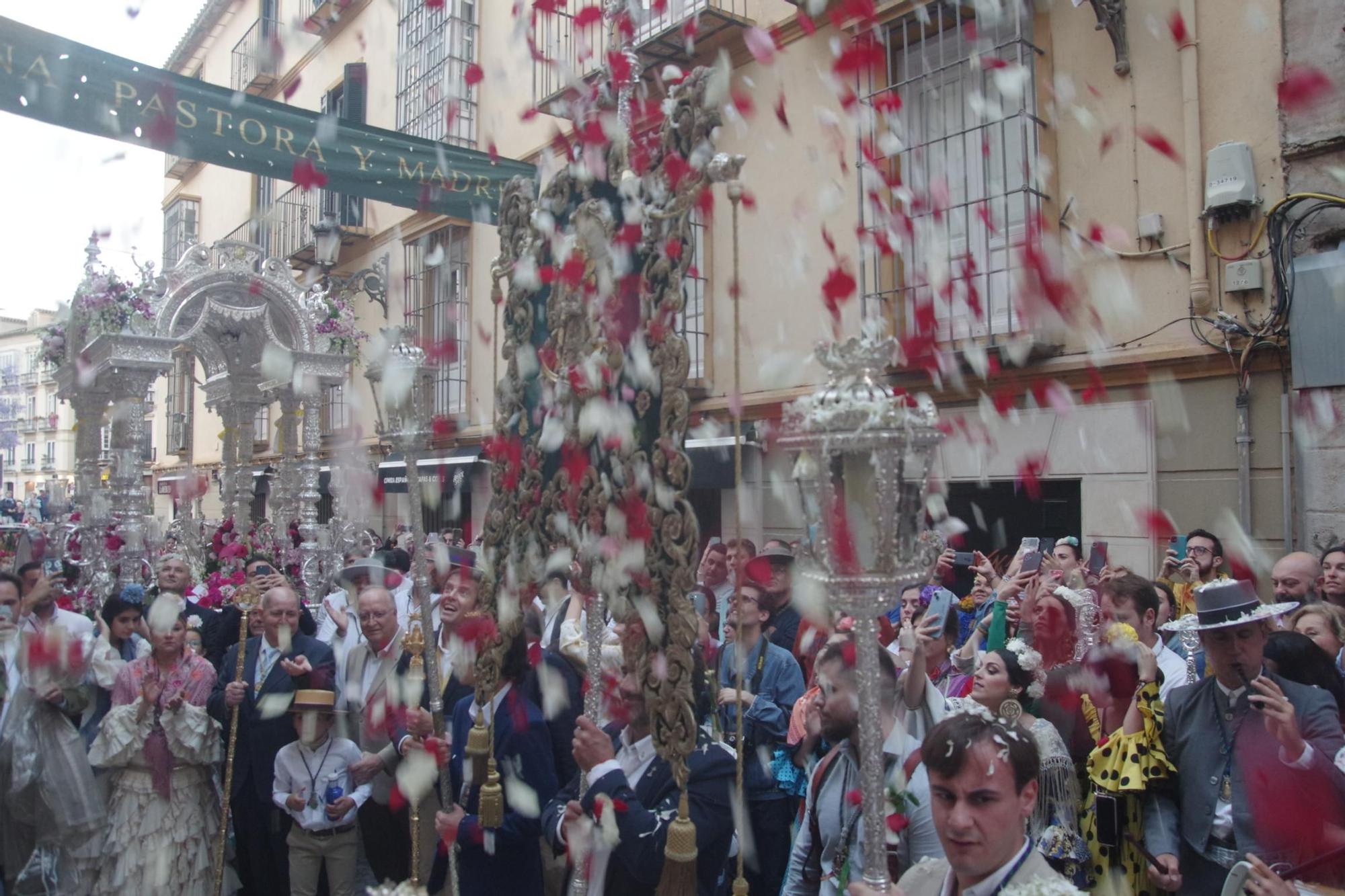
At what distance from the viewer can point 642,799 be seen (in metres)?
3.05

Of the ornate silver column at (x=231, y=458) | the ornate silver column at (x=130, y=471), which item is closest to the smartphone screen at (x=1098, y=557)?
the ornate silver column at (x=130, y=471)

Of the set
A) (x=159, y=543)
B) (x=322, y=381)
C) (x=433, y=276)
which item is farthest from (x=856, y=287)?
(x=433, y=276)

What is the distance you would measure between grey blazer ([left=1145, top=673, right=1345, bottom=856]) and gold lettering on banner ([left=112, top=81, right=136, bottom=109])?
7.39 meters

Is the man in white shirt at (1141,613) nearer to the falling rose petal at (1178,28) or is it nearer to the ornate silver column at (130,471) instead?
the falling rose petal at (1178,28)

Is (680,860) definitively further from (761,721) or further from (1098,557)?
(1098,557)

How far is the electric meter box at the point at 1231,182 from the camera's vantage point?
647 centimetres

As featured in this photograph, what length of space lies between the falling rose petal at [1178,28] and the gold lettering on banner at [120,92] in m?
7.17

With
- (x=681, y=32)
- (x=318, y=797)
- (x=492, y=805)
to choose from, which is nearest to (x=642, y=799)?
(x=492, y=805)

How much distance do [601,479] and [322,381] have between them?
8594mm

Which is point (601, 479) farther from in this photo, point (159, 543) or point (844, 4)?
point (159, 543)

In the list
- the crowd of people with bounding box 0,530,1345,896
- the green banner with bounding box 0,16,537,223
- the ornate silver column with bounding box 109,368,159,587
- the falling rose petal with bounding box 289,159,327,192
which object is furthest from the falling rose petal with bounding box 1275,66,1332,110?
the ornate silver column with bounding box 109,368,159,587

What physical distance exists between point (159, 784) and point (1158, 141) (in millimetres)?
7068

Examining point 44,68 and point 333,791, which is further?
point 44,68

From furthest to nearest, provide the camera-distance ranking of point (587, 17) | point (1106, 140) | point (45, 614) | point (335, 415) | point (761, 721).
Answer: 1. point (335, 415)
2. point (1106, 140)
3. point (45, 614)
4. point (587, 17)
5. point (761, 721)
